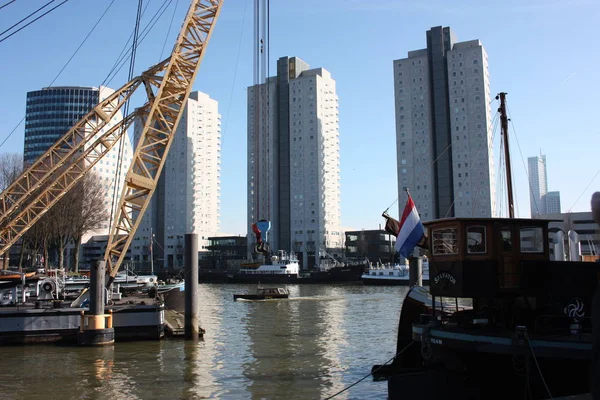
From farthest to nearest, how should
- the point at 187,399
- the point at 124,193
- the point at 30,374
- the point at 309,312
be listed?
the point at 309,312
the point at 124,193
the point at 30,374
the point at 187,399

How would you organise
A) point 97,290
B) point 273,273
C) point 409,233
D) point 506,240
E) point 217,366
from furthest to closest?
point 273,273 → point 97,290 → point 217,366 → point 409,233 → point 506,240

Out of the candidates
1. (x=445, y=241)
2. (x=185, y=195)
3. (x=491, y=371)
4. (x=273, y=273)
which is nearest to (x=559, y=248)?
(x=445, y=241)

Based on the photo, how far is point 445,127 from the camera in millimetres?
135375

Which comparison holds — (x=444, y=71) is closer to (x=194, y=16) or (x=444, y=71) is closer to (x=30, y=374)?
(x=194, y=16)

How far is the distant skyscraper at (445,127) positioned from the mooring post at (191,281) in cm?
10745

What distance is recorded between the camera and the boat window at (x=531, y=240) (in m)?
16.2

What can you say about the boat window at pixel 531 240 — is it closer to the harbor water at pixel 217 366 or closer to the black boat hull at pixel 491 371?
the black boat hull at pixel 491 371

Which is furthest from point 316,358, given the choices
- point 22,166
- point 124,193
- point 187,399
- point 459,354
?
point 22,166

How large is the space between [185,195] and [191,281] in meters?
150

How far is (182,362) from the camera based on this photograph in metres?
22.4

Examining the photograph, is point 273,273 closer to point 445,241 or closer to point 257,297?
point 257,297

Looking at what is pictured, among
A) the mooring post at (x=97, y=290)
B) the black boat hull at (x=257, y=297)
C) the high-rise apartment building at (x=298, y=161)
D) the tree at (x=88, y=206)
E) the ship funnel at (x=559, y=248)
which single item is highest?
the high-rise apartment building at (x=298, y=161)

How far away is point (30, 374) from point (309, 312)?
2840 cm

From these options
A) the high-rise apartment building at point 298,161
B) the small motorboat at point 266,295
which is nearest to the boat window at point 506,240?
the small motorboat at point 266,295
